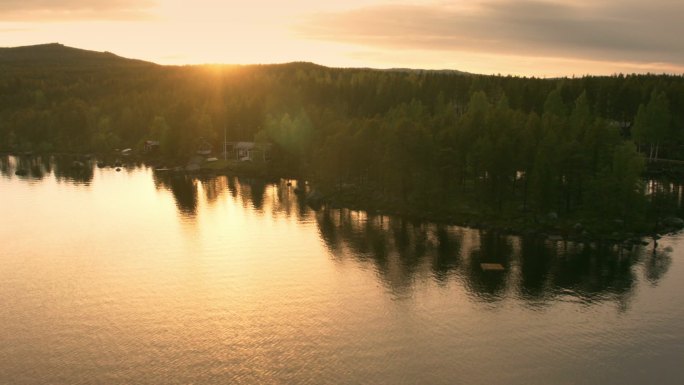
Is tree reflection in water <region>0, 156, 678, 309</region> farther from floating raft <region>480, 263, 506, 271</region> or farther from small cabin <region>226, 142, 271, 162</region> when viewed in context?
small cabin <region>226, 142, 271, 162</region>

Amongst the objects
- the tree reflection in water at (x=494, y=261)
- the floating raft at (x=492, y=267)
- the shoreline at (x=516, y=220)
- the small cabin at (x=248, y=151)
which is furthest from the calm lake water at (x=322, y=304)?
the small cabin at (x=248, y=151)

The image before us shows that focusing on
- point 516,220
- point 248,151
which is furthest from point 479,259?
point 248,151

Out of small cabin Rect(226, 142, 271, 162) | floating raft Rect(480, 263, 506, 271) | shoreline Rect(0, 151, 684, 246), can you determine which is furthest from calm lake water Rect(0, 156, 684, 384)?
small cabin Rect(226, 142, 271, 162)

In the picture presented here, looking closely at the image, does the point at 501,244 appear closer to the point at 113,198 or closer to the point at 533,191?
the point at 533,191

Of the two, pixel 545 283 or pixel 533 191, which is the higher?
pixel 533 191

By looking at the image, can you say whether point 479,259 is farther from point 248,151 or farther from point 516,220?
point 248,151

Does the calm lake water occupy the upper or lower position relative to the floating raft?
lower

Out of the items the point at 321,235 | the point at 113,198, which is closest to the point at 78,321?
the point at 321,235

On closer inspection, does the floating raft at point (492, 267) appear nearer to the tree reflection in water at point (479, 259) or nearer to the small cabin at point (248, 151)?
the tree reflection in water at point (479, 259)
